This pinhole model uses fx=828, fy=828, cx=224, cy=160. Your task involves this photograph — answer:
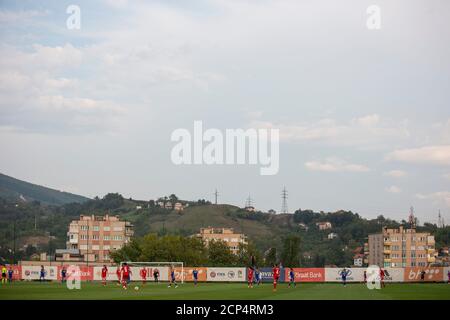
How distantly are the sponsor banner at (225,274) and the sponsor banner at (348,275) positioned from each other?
866 centimetres

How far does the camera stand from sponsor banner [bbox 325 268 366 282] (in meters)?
84.8

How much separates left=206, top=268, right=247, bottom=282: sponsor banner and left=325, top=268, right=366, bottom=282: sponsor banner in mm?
8665

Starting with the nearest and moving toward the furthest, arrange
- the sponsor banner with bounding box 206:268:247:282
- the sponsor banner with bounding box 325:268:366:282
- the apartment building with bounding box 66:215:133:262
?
the sponsor banner with bounding box 325:268:366:282, the sponsor banner with bounding box 206:268:247:282, the apartment building with bounding box 66:215:133:262

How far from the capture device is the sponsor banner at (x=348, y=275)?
84.8m

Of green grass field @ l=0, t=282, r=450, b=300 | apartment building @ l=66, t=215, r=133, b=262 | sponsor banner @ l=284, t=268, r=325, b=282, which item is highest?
apartment building @ l=66, t=215, r=133, b=262

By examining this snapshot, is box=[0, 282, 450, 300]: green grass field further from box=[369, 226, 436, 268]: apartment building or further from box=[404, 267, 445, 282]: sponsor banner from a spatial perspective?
box=[369, 226, 436, 268]: apartment building

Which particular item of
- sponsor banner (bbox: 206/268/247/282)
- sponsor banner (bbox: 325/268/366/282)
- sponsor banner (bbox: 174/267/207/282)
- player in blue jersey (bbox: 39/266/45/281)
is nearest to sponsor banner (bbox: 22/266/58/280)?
player in blue jersey (bbox: 39/266/45/281)

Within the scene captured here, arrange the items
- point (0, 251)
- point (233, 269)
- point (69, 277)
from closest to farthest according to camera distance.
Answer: point (69, 277) → point (233, 269) → point (0, 251)

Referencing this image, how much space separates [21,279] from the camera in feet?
265

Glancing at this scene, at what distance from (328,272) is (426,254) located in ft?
387
